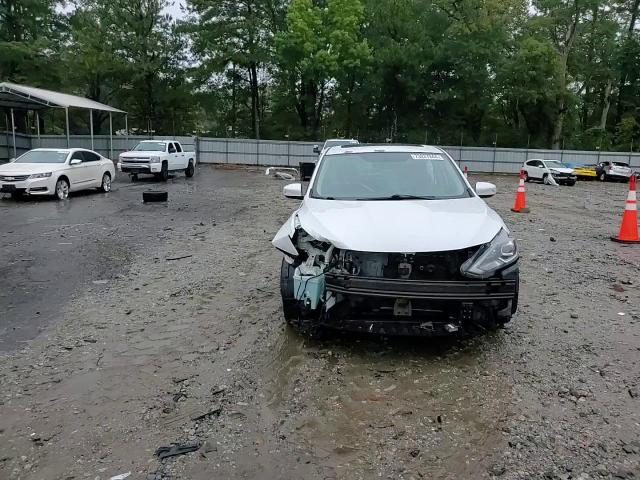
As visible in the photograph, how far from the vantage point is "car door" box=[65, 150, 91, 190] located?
15477 millimetres

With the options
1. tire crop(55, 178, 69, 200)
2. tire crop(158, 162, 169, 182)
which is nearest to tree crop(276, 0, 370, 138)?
tire crop(158, 162, 169, 182)

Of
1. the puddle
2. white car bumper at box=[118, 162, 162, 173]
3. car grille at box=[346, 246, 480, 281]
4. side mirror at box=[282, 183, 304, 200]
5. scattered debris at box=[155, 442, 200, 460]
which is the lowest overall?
scattered debris at box=[155, 442, 200, 460]

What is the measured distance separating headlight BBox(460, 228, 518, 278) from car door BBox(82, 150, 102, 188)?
15014mm

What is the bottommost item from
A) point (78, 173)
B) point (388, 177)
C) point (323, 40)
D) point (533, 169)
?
point (78, 173)

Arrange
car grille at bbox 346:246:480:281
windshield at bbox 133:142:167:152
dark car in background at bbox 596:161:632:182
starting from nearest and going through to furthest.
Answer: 1. car grille at bbox 346:246:480:281
2. windshield at bbox 133:142:167:152
3. dark car in background at bbox 596:161:632:182

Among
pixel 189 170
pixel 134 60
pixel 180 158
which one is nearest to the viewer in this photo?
pixel 180 158

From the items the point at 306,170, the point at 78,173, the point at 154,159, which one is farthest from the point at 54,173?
the point at 306,170

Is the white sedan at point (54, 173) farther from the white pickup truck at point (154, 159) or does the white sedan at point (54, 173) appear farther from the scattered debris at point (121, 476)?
the scattered debris at point (121, 476)

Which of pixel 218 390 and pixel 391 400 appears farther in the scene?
pixel 218 390

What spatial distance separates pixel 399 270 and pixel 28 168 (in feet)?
45.5

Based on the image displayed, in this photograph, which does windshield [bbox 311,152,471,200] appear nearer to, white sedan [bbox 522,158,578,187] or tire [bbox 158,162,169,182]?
tire [bbox 158,162,169,182]

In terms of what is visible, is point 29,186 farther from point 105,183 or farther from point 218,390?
point 218,390

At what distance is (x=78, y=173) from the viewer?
1582 centimetres

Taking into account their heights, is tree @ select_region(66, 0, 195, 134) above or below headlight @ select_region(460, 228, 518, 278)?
above
